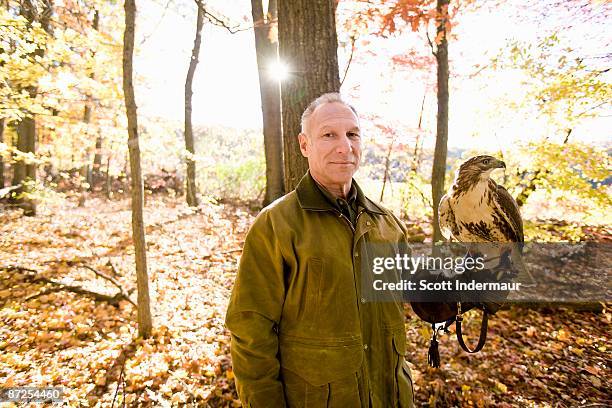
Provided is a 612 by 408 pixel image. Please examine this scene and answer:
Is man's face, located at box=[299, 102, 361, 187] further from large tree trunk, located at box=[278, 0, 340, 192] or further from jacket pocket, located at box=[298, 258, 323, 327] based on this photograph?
large tree trunk, located at box=[278, 0, 340, 192]

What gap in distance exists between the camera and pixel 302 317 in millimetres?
1557

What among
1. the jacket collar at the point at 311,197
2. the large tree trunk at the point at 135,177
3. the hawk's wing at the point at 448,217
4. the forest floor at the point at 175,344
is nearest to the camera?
the jacket collar at the point at 311,197

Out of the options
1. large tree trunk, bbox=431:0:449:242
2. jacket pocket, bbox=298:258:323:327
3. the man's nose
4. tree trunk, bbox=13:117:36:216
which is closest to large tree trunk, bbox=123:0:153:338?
the man's nose

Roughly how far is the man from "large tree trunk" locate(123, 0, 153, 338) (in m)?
3.45

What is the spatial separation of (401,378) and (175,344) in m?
4.00

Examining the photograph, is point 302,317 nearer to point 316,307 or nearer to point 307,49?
point 316,307

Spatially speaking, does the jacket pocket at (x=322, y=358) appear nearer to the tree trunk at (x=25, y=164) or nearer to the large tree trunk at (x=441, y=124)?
the large tree trunk at (x=441, y=124)

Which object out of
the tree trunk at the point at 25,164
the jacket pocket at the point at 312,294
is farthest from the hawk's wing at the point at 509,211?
the tree trunk at the point at 25,164

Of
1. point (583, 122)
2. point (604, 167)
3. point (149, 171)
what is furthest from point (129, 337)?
point (149, 171)

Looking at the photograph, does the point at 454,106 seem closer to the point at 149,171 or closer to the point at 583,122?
the point at 583,122

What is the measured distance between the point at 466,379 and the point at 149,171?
72.8 feet

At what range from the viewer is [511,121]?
20.9 ft

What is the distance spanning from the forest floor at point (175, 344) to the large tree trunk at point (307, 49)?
3.59m

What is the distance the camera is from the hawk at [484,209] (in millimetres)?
1696
